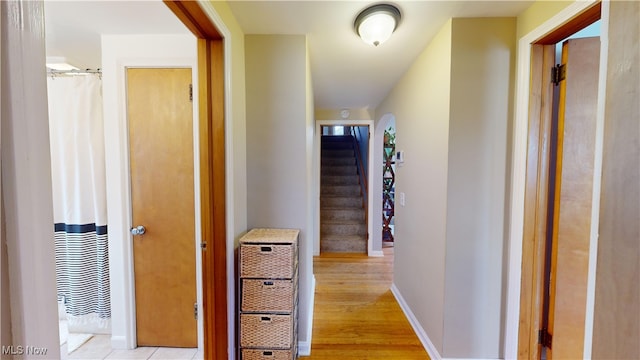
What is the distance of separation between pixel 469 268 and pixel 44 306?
1.86m

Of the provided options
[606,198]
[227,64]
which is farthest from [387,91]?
[606,198]

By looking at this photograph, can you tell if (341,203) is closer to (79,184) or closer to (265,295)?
(265,295)

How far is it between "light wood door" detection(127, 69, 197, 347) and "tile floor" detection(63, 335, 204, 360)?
46 millimetres

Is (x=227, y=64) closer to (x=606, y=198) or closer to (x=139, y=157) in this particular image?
(x=139, y=157)

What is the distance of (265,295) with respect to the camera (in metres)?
1.43

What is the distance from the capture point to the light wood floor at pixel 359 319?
1827 mm

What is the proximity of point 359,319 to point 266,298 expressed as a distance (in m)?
1.17

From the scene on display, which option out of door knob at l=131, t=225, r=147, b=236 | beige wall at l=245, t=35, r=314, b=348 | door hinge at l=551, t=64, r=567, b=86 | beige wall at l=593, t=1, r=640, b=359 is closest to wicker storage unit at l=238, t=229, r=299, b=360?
beige wall at l=245, t=35, r=314, b=348

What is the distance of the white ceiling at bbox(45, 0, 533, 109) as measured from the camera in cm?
138

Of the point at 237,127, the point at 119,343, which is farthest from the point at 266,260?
the point at 119,343

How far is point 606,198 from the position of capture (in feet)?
1.37

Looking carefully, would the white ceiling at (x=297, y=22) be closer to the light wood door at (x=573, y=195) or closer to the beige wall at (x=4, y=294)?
the light wood door at (x=573, y=195)

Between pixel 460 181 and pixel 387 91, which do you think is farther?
pixel 387 91

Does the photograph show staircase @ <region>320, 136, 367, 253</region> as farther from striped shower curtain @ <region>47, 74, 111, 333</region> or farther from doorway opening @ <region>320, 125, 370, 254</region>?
striped shower curtain @ <region>47, 74, 111, 333</region>
